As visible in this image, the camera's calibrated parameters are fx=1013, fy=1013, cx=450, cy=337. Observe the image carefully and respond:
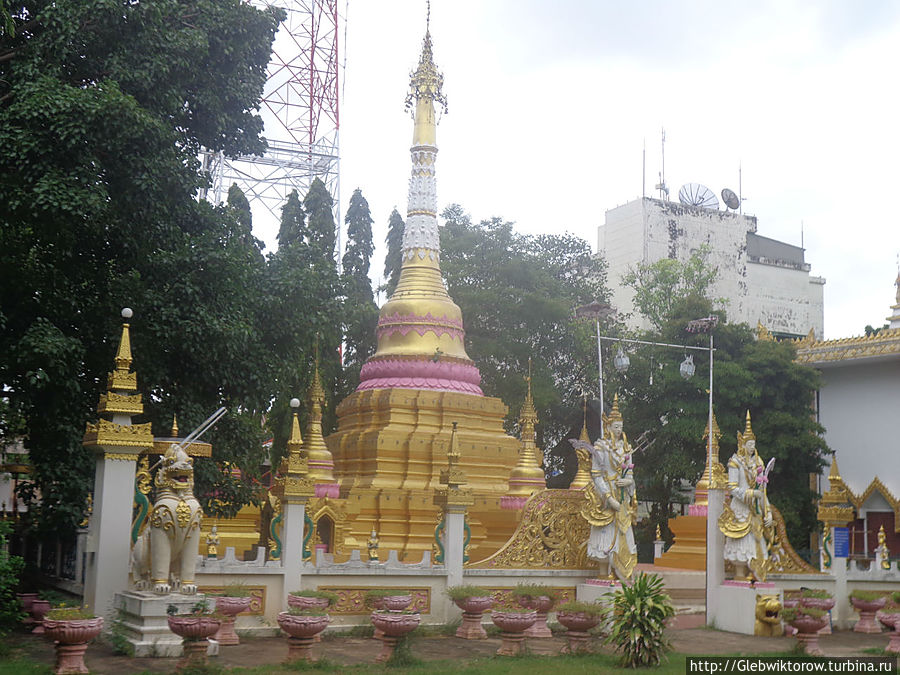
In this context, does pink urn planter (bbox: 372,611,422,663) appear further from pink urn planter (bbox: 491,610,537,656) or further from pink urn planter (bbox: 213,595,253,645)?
pink urn planter (bbox: 213,595,253,645)

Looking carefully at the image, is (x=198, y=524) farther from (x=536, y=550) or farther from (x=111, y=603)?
(x=536, y=550)

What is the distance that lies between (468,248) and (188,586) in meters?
23.2

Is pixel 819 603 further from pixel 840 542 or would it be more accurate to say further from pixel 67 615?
pixel 67 615

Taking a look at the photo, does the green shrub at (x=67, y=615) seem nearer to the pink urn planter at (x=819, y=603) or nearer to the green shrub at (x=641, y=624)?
the green shrub at (x=641, y=624)

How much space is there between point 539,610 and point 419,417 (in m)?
9.27

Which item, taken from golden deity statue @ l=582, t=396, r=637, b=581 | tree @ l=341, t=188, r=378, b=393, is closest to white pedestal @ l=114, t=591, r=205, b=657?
golden deity statue @ l=582, t=396, r=637, b=581

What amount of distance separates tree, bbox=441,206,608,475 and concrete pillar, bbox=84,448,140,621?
61.4 ft

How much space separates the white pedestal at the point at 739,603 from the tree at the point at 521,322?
14509 mm

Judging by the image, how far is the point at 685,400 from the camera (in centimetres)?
2948

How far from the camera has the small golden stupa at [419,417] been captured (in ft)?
72.8

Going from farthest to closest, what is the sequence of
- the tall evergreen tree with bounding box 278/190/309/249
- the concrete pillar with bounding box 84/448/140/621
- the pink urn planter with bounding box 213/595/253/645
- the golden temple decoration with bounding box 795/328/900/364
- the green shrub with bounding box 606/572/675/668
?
the tall evergreen tree with bounding box 278/190/309/249 < the golden temple decoration with bounding box 795/328/900/364 < the pink urn planter with bounding box 213/595/253/645 < the concrete pillar with bounding box 84/448/140/621 < the green shrub with bounding box 606/572/675/668

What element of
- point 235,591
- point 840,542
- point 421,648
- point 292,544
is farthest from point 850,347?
point 235,591

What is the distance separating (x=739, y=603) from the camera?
1609 cm

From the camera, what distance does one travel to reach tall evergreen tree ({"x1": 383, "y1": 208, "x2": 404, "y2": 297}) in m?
37.2
